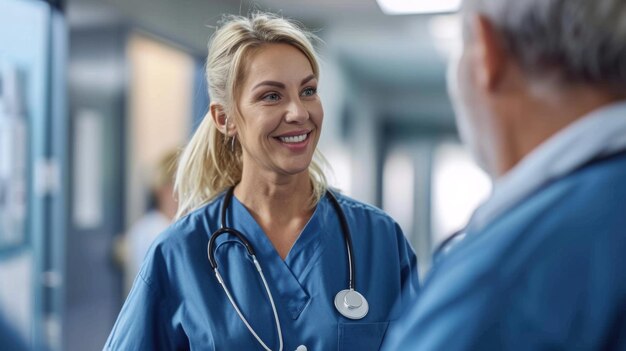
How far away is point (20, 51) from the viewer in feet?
7.81

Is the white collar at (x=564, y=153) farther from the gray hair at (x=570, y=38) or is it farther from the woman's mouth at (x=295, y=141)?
the woman's mouth at (x=295, y=141)

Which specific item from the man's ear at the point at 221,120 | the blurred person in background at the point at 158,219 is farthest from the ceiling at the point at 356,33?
the blurred person in background at the point at 158,219

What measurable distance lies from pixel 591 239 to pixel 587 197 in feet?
0.10

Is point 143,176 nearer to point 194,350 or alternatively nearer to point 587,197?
point 194,350

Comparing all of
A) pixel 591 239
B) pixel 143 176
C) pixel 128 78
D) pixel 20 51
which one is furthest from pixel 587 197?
pixel 143 176

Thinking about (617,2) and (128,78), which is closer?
(617,2)

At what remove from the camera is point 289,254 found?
121cm

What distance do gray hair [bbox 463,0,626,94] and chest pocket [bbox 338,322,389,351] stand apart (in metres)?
0.66

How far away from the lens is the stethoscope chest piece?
1.12m

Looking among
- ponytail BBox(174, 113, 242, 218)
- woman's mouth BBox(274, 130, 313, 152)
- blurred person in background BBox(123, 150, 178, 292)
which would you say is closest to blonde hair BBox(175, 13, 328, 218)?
ponytail BBox(174, 113, 242, 218)

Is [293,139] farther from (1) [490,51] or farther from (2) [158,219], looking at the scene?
(2) [158,219]

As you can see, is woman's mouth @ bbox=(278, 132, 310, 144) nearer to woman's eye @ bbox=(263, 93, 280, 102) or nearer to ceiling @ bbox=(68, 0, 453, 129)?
woman's eye @ bbox=(263, 93, 280, 102)

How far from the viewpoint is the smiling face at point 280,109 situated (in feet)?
3.93

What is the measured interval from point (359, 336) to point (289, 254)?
20cm
